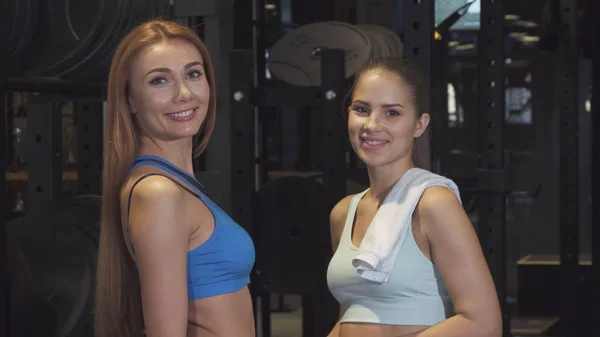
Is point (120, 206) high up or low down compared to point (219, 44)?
down

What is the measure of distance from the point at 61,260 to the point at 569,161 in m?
2.80

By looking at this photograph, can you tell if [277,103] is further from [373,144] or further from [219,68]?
[373,144]

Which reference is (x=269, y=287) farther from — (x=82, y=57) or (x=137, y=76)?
(x=137, y=76)

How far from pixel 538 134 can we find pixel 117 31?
300 inches

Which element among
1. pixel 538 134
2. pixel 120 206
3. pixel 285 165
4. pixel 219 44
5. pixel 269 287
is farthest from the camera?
pixel 538 134

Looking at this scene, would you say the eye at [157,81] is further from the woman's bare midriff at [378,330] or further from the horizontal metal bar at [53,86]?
the horizontal metal bar at [53,86]

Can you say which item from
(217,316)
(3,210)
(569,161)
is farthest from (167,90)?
(569,161)

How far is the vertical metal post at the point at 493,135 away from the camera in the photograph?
385 cm

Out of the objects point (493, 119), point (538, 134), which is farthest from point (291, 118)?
point (538, 134)

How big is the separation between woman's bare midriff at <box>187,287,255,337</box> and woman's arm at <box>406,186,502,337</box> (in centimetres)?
41

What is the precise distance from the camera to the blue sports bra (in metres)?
1.78

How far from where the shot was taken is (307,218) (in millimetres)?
3012

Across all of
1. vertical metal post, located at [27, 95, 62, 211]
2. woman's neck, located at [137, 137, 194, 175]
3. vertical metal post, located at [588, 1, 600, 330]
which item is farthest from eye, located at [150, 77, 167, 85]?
vertical metal post, located at [588, 1, 600, 330]

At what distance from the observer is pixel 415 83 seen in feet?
7.02
